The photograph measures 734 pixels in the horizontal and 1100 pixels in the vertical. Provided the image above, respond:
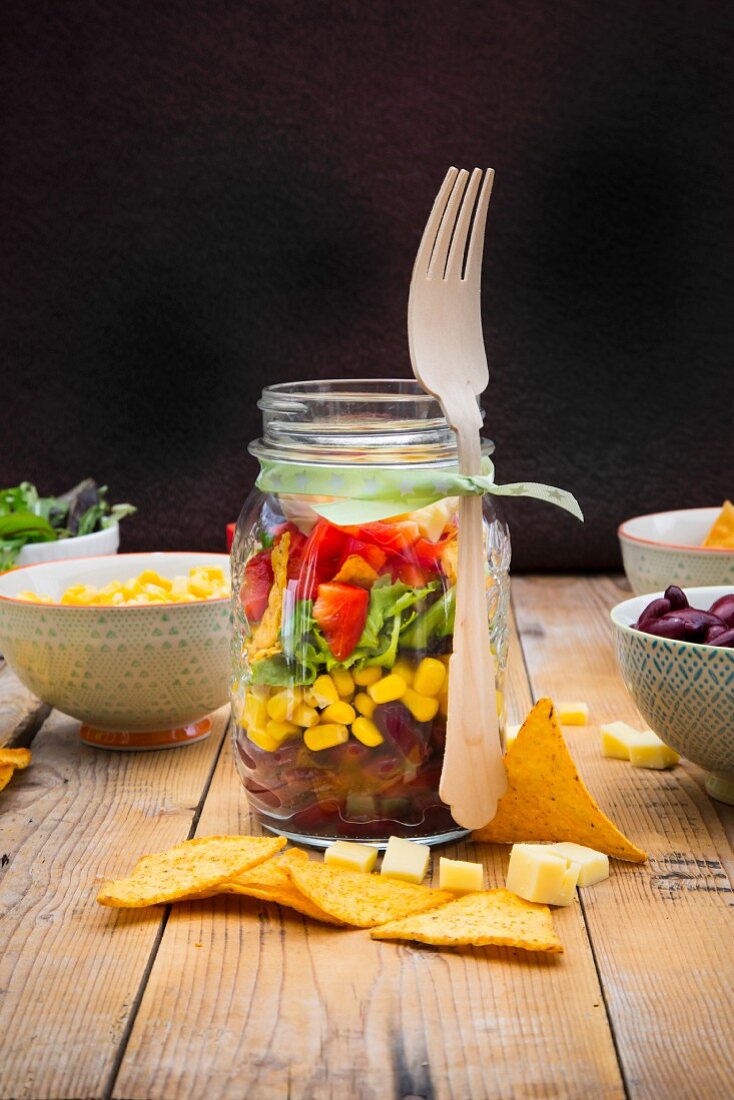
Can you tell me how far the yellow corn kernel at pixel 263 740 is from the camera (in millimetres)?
917

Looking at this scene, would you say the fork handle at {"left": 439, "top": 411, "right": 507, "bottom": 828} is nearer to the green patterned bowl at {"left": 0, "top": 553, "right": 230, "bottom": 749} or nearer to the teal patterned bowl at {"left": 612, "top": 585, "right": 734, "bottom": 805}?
the teal patterned bowl at {"left": 612, "top": 585, "right": 734, "bottom": 805}

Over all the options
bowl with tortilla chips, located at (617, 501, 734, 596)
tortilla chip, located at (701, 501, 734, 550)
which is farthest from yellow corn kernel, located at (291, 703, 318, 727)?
tortilla chip, located at (701, 501, 734, 550)

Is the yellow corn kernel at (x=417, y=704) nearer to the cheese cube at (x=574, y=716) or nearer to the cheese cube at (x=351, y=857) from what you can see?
the cheese cube at (x=351, y=857)

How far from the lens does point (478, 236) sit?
896 mm

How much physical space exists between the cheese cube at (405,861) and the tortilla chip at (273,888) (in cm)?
6

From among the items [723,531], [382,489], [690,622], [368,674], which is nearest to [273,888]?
[368,674]

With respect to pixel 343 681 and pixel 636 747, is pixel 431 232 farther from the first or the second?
pixel 636 747

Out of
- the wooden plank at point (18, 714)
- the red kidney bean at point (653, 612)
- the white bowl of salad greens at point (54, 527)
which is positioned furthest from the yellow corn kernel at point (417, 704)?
the white bowl of salad greens at point (54, 527)

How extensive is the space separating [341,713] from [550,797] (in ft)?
0.52

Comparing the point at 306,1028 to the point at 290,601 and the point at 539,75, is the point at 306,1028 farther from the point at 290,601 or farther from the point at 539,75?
the point at 539,75

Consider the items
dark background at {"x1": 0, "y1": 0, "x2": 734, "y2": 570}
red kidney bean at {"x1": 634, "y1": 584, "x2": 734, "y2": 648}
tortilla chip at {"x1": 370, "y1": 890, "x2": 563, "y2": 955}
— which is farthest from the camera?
dark background at {"x1": 0, "y1": 0, "x2": 734, "y2": 570}

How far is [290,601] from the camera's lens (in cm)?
90

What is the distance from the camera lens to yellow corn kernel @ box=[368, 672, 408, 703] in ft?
2.88

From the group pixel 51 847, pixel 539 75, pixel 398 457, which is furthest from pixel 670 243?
pixel 51 847
